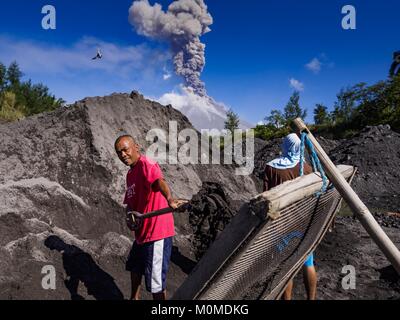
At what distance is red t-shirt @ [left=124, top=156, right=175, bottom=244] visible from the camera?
2768 mm

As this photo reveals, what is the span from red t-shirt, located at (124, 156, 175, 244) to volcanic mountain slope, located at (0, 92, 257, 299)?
155cm

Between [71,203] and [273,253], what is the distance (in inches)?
172

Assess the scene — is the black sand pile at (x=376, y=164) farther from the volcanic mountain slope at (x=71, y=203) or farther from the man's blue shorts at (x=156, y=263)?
the man's blue shorts at (x=156, y=263)

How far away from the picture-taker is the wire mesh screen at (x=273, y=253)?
1.02 metres

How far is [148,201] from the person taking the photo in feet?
9.21

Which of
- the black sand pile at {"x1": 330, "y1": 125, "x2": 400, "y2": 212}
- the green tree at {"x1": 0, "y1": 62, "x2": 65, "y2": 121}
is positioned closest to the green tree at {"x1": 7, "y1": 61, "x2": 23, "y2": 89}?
the green tree at {"x1": 0, "y1": 62, "x2": 65, "y2": 121}

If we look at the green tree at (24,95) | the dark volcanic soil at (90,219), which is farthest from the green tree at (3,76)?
the dark volcanic soil at (90,219)

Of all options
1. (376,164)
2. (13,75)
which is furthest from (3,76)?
(376,164)

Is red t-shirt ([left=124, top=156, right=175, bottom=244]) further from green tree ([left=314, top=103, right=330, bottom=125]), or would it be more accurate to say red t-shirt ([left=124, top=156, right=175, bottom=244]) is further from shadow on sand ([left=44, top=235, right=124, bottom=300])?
green tree ([left=314, top=103, right=330, bottom=125])

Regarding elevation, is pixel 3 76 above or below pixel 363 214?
above

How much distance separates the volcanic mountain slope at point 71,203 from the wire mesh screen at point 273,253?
8.73 feet

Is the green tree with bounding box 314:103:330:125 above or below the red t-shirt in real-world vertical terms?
above

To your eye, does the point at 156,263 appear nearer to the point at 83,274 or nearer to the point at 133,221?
the point at 133,221
